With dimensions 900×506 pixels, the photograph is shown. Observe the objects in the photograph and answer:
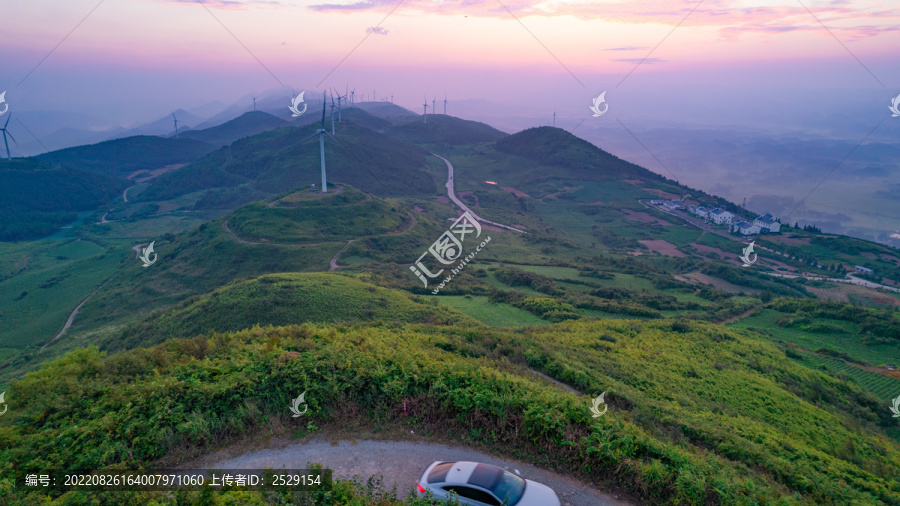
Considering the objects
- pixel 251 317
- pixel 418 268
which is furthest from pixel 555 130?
pixel 251 317

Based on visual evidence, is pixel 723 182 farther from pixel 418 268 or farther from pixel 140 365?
pixel 140 365

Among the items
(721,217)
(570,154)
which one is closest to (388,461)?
(721,217)

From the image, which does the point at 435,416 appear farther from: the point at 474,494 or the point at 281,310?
the point at 281,310

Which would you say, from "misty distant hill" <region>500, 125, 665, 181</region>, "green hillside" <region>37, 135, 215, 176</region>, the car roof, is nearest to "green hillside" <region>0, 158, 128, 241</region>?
"green hillside" <region>37, 135, 215, 176</region>

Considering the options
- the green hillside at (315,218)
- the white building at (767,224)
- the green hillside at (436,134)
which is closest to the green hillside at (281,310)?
the green hillside at (315,218)

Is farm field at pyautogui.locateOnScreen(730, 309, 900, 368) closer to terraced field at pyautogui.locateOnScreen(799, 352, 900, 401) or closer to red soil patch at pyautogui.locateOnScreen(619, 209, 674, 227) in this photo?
terraced field at pyautogui.locateOnScreen(799, 352, 900, 401)

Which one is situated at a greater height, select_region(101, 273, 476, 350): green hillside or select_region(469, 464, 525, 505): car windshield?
select_region(469, 464, 525, 505): car windshield
